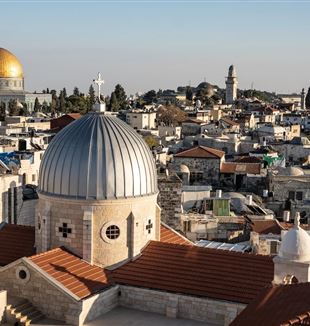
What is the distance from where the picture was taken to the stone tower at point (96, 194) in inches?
715

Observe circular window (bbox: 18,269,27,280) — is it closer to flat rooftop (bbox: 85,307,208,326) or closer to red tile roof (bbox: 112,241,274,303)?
flat rooftop (bbox: 85,307,208,326)

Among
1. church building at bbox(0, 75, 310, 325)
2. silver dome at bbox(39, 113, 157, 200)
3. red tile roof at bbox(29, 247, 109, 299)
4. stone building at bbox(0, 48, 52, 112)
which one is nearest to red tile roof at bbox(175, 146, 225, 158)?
church building at bbox(0, 75, 310, 325)

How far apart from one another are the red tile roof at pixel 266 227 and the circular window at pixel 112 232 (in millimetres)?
10751

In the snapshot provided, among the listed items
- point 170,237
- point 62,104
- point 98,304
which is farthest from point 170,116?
point 98,304

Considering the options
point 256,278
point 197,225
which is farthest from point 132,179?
point 197,225

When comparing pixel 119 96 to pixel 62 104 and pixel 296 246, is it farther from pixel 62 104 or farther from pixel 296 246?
pixel 296 246

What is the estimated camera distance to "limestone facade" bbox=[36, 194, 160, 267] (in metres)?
18.2

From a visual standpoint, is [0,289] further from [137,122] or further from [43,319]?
[137,122]

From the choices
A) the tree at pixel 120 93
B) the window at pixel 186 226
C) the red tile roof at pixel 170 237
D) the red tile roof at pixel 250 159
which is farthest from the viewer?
the tree at pixel 120 93

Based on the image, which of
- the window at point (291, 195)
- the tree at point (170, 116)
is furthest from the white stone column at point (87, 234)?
the tree at point (170, 116)

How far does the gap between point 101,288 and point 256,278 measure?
4.33 meters

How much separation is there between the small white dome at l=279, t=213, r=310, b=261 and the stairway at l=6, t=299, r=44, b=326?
22.7 ft

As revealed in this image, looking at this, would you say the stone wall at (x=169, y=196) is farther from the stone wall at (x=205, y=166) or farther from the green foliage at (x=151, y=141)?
the green foliage at (x=151, y=141)

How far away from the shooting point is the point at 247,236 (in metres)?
28.8
